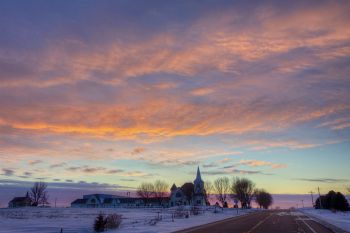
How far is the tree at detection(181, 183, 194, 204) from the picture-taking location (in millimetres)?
177000

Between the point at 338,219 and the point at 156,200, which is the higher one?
the point at 156,200

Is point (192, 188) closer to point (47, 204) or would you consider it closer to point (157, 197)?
point (157, 197)

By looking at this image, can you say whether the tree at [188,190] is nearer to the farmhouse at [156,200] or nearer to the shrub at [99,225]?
the farmhouse at [156,200]

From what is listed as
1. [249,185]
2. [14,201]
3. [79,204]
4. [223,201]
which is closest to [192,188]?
[223,201]

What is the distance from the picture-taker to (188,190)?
181250 mm

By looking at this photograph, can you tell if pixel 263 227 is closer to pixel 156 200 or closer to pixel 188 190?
pixel 188 190

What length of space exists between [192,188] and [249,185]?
28.2m

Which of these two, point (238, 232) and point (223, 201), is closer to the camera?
point (238, 232)

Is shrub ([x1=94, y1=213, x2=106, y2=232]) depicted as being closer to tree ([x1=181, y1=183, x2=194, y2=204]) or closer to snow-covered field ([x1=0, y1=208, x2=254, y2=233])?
snow-covered field ([x1=0, y1=208, x2=254, y2=233])

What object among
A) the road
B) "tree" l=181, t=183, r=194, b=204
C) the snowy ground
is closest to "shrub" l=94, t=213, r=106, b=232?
the road

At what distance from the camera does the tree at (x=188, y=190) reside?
17700cm

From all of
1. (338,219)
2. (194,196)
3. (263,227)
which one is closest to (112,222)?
(263,227)

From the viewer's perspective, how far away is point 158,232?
1204 inches

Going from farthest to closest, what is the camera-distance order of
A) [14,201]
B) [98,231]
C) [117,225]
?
[14,201] < [117,225] < [98,231]
